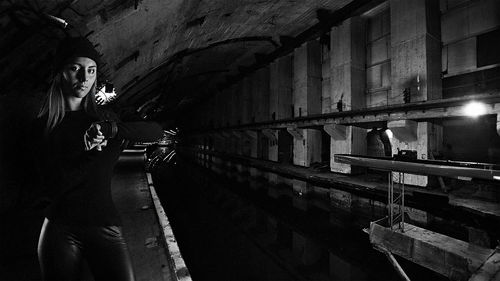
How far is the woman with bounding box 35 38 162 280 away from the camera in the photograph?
133cm

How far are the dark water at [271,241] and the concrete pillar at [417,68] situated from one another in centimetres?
347

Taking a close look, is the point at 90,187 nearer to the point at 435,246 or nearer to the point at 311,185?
the point at 435,246

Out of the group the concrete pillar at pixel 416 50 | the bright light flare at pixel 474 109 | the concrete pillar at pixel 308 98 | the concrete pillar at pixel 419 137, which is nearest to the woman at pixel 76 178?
the bright light flare at pixel 474 109

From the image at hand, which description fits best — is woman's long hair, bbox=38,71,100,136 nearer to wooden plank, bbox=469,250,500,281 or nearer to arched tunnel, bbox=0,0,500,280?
arched tunnel, bbox=0,0,500,280

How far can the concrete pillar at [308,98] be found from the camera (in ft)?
40.3

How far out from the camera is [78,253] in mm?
1378

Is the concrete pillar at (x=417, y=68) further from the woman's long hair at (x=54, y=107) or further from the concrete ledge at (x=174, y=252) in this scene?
the woman's long hair at (x=54, y=107)

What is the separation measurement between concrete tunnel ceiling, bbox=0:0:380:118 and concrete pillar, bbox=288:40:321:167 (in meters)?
1.01

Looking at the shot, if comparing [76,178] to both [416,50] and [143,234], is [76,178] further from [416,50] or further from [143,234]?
[416,50]

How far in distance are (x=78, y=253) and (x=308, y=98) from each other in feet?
39.4

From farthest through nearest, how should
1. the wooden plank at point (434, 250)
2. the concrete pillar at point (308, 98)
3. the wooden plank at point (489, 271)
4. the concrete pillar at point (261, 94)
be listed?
the concrete pillar at point (261, 94) < the concrete pillar at point (308, 98) < the wooden plank at point (434, 250) < the wooden plank at point (489, 271)

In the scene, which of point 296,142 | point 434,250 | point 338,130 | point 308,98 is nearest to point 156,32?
point 338,130

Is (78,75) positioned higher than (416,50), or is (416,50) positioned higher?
(416,50)

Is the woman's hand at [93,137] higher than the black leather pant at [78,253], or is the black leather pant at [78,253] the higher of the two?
the woman's hand at [93,137]
